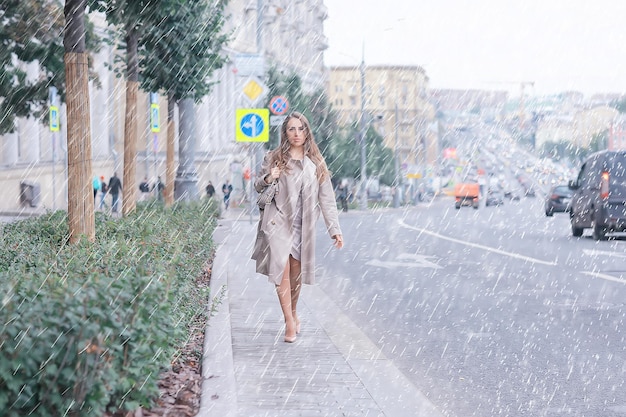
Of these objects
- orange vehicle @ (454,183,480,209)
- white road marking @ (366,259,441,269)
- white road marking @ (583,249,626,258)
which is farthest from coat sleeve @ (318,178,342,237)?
orange vehicle @ (454,183,480,209)

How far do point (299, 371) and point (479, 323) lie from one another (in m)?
3.06

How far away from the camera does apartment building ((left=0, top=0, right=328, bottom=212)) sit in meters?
34.5

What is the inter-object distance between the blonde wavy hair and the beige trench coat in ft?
0.15

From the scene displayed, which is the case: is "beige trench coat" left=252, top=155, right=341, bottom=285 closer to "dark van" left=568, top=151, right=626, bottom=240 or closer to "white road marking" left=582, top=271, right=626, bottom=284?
"white road marking" left=582, top=271, right=626, bottom=284

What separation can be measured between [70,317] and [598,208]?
18210mm

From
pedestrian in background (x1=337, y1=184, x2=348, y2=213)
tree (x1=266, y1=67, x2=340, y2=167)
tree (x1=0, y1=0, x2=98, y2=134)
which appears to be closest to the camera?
tree (x1=0, y1=0, x2=98, y2=134)

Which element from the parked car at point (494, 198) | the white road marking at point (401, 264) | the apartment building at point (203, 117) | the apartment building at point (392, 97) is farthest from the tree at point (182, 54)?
the apartment building at point (392, 97)

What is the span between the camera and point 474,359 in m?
7.20

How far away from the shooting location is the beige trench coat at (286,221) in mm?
7556

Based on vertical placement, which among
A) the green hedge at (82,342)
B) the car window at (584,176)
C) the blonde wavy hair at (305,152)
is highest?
the blonde wavy hair at (305,152)

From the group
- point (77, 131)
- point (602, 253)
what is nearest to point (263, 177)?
point (77, 131)

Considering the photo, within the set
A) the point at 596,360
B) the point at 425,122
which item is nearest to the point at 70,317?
the point at 596,360

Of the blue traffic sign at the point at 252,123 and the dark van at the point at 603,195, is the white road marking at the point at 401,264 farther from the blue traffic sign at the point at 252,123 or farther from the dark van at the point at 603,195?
the blue traffic sign at the point at 252,123

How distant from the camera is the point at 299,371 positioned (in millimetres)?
6328
